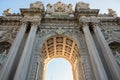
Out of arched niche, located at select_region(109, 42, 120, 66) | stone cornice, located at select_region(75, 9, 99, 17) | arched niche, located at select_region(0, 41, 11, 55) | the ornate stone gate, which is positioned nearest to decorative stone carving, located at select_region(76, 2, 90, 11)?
the ornate stone gate

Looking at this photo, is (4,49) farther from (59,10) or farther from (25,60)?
(59,10)

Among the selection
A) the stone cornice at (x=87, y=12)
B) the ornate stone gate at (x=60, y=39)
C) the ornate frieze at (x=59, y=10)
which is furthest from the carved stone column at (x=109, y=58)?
the ornate frieze at (x=59, y=10)

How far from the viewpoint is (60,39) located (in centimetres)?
1528

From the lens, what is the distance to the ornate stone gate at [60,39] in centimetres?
1096

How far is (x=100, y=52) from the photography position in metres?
12.1

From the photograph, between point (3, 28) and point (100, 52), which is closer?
point (100, 52)

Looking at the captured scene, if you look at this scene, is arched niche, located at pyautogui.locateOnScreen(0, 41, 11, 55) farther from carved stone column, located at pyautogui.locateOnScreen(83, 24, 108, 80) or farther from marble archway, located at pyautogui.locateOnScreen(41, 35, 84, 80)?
carved stone column, located at pyautogui.locateOnScreen(83, 24, 108, 80)

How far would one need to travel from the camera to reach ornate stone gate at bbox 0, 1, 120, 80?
1096 centimetres

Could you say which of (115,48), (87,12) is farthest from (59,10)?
(115,48)

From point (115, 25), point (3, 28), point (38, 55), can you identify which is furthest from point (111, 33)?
point (3, 28)

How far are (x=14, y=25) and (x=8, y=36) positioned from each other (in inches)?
73.2

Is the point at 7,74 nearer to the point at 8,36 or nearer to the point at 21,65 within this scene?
the point at 21,65

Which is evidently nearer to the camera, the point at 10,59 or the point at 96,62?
the point at 96,62

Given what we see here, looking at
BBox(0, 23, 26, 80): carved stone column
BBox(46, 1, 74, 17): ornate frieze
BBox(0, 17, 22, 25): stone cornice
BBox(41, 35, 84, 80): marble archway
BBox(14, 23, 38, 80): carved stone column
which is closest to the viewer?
BBox(14, 23, 38, 80): carved stone column
